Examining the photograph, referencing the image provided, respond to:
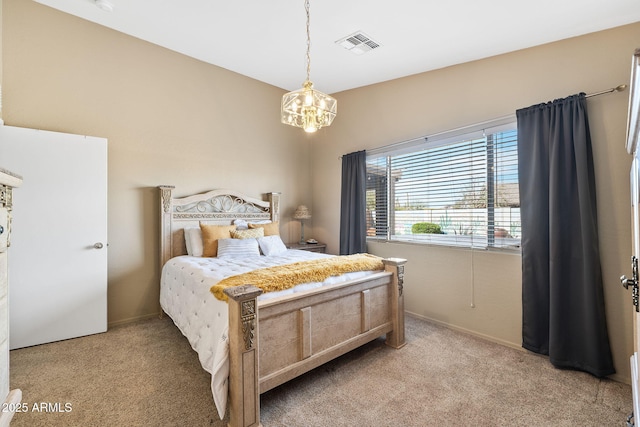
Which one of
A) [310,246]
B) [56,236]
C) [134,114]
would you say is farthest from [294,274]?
[134,114]

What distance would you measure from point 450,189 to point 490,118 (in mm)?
796

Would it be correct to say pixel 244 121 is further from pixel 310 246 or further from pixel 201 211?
pixel 310 246

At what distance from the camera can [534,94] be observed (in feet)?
8.56

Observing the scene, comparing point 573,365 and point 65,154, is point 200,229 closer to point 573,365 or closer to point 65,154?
point 65,154

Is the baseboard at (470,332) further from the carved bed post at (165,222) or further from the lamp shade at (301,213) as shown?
the carved bed post at (165,222)

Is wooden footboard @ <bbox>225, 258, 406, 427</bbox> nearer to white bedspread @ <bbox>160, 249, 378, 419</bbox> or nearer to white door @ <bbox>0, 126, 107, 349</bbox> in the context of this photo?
white bedspread @ <bbox>160, 249, 378, 419</bbox>

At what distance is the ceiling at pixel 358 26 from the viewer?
2.28 meters

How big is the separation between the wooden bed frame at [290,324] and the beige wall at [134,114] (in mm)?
336

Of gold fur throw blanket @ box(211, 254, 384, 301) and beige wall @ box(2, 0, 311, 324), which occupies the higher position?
beige wall @ box(2, 0, 311, 324)

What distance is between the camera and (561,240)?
2369mm

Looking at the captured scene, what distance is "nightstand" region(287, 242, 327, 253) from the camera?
429 centimetres

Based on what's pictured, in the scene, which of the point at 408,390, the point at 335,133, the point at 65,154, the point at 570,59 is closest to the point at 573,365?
the point at 408,390

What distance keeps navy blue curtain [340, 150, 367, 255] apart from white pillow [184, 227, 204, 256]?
1894mm

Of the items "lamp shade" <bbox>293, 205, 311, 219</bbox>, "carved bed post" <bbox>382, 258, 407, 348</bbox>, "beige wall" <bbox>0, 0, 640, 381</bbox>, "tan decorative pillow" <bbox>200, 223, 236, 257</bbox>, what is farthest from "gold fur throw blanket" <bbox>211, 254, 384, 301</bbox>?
"lamp shade" <bbox>293, 205, 311, 219</bbox>
